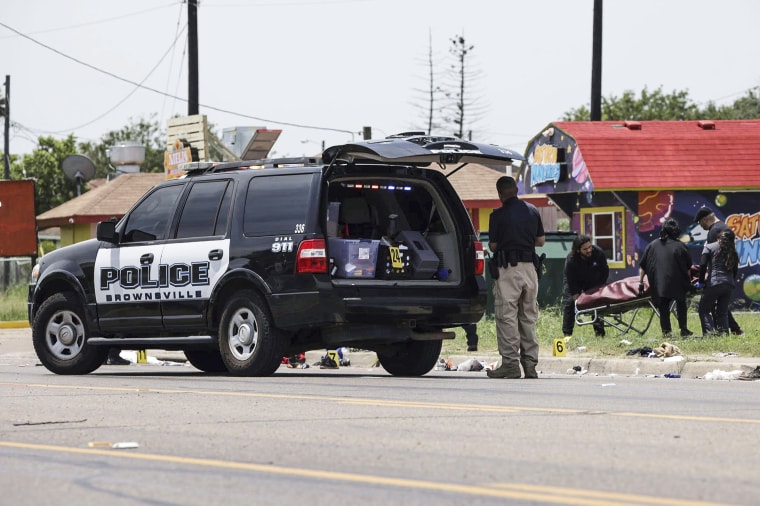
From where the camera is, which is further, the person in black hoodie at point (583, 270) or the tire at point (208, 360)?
the person in black hoodie at point (583, 270)

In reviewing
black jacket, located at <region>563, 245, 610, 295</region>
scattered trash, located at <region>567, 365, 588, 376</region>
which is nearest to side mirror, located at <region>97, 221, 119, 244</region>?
scattered trash, located at <region>567, 365, 588, 376</region>

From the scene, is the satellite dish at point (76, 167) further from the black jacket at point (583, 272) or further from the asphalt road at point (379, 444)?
the asphalt road at point (379, 444)

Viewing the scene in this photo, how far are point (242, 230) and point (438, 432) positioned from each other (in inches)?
211

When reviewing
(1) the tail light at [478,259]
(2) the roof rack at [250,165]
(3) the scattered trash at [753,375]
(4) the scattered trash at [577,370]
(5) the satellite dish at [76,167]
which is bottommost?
(4) the scattered trash at [577,370]

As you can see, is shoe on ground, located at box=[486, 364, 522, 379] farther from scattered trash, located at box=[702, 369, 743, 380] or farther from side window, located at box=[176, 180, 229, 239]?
side window, located at box=[176, 180, 229, 239]

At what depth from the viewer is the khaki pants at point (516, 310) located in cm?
1335

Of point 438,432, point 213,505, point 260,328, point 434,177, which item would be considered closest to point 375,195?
point 434,177

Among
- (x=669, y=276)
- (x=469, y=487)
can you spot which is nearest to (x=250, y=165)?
(x=669, y=276)

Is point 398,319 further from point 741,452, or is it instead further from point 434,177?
point 741,452

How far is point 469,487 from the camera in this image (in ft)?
20.9

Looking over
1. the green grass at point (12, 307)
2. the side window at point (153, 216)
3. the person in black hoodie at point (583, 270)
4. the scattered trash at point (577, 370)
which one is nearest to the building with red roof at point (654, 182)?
the person in black hoodie at point (583, 270)

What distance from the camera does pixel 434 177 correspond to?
13.8m

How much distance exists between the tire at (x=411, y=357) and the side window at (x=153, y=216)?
2.48m

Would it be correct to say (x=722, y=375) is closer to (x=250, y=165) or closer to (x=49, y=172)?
(x=250, y=165)
